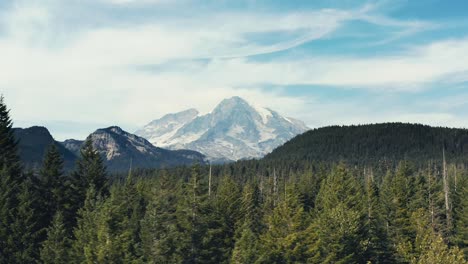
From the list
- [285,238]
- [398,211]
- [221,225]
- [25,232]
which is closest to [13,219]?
[25,232]

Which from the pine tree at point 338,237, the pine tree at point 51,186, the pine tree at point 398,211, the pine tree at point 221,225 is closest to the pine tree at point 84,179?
the pine tree at point 51,186

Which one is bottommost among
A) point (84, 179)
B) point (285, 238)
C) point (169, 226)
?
point (285, 238)

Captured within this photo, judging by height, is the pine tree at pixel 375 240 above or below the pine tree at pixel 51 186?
below

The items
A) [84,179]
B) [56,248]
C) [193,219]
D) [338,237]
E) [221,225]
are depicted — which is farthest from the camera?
[221,225]

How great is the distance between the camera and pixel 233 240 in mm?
69562

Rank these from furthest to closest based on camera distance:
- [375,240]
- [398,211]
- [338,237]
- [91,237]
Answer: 1. [398,211]
2. [375,240]
3. [338,237]
4. [91,237]

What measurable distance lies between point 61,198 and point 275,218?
2828 centimetres

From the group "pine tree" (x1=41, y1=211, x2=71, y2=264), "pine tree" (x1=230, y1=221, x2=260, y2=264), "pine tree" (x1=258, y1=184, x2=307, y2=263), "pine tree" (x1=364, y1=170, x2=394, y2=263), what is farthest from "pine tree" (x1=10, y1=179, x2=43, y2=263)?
"pine tree" (x1=364, y1=170, x2=394, y2=263)

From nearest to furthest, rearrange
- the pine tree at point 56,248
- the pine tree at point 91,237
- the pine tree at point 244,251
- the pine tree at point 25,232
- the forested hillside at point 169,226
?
the pine tree at point 91,237 → the forested hillside at point 169,226 → the pine tree at point 244,251 → the pine tree at point 56,248 → the pine tree at point 25,232

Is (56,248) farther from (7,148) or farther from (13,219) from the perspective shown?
(7,148)

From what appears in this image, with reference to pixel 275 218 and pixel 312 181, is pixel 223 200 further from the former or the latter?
pixel 312 181

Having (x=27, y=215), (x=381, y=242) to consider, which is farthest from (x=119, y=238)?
(x=381, y=242)

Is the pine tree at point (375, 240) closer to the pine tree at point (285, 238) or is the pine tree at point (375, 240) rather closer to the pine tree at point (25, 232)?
the pine tree at point (285, 238)

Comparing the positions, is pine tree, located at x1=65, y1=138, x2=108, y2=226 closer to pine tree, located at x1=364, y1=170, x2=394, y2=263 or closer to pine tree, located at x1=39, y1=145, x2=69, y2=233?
pine tree, located at x1=39, y1=145, x2=69, y2=233
